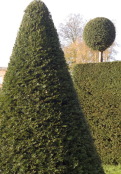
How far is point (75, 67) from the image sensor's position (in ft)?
27.7

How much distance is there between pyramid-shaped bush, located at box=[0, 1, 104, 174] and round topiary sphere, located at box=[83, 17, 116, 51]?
5228 mm

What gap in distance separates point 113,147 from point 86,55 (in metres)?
18.2

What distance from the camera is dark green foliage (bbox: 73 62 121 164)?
7727 millimetres

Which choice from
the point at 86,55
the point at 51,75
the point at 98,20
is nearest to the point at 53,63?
the point at 51,75

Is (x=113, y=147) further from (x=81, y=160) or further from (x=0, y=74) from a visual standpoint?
(x=0, y=74)

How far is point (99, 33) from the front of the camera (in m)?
8.87

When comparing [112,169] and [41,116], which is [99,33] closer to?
[112,169]

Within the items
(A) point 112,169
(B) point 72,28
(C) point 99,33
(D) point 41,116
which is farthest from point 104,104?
(B) point 72,28

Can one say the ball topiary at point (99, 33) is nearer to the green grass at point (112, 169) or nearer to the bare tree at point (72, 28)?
the green grass at point (112, 169)

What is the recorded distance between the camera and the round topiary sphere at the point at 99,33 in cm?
887

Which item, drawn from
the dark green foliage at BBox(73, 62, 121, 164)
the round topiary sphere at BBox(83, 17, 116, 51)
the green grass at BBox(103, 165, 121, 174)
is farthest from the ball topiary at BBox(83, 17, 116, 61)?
the green grass at BBox(103, 165, 121, 174)

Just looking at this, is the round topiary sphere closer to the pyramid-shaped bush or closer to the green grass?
the green grass

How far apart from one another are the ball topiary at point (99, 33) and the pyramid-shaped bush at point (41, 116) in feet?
17.2

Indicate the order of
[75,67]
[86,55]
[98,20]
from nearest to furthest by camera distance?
1. [75,67]
2. [98,20]
3. [86,55]
